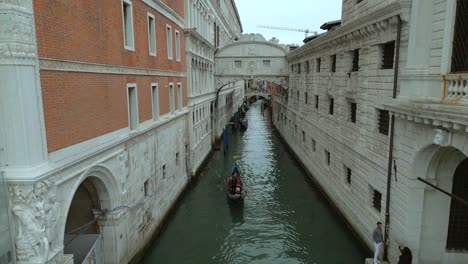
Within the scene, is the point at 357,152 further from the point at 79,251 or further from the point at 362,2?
the point at 79,251

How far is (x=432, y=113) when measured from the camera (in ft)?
21.5

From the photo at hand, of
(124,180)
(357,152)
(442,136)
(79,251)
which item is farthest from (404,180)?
(79,251)

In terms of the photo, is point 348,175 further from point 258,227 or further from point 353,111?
point 258,227

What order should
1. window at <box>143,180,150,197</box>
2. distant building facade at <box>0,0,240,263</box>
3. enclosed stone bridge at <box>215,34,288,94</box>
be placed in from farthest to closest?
enclosed stone bridge at <box>215,34,288,94</box>, window at <box>143,180,150,197</box>, distant building facade at <box>0,0,240,263</box>

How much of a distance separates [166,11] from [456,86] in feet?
36.7

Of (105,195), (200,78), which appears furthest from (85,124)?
(200,78)

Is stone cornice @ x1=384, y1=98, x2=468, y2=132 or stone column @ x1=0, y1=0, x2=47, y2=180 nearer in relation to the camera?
stone column @ x1=0, y1=0, x2=47, y2=180

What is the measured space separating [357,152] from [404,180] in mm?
3191

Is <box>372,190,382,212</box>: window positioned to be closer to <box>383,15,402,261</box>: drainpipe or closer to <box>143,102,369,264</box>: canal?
<box>383,15,402,261</box>: drainpipe

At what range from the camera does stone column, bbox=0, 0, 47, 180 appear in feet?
16.4

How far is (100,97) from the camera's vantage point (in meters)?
7.86

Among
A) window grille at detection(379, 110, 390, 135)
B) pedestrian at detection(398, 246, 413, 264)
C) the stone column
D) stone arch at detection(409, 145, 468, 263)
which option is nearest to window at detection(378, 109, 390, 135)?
window grille at detection(379, 110, 390, 135)

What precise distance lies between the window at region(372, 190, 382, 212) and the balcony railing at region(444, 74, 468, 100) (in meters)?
4.40

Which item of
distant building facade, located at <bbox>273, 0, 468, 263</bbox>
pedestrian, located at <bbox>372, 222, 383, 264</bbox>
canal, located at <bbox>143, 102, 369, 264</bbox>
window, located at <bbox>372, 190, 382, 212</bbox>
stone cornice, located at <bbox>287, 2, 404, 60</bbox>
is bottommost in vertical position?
canal, located at <bbox>143, 102, 369, 264</bbox>
